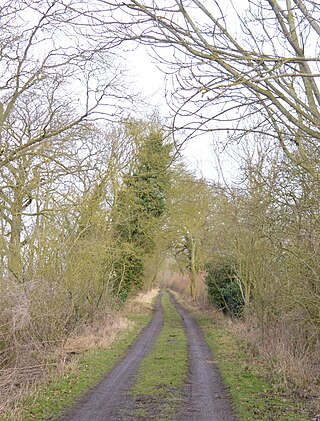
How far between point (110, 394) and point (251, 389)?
2759 mm

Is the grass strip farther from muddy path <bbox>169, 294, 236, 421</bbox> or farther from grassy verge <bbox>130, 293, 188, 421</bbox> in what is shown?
grassy verge <bbox>130, 293, 188, 421</bbox>

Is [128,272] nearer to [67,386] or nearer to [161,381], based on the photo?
[161,381]

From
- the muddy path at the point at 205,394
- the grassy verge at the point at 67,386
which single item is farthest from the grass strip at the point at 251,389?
the grassy verge at the point at 67,386

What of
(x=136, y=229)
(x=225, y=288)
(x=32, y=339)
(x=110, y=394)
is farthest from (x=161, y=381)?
(x=136, y=229)

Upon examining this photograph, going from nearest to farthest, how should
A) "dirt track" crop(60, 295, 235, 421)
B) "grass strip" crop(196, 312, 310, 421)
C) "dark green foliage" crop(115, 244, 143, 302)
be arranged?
"grass strip" crop(196, 312, 310, 421) < "dirt track" crop(60, 295, 235, 421) < "dark green foliage" crop(115, 244, 143, 302)

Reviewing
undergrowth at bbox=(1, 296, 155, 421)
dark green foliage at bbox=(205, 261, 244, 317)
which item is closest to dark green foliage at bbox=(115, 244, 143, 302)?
dark green foliage at bbox=(205, 261, 244, 317)

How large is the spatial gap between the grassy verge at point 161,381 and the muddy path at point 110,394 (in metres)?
0.24

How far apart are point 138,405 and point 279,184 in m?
5.20

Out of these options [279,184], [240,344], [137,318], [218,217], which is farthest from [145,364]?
[137,318]

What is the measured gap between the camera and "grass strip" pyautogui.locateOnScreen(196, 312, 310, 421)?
792 cm

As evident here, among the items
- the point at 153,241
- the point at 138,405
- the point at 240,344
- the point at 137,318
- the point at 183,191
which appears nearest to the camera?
the point at 138,405

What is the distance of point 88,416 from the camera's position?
8.02m

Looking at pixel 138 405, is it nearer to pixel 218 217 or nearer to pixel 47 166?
pixel 47 166

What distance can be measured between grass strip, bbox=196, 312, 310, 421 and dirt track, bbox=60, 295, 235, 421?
24cm
